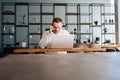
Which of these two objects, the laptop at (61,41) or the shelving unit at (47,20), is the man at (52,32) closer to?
the laptop at (61,41)

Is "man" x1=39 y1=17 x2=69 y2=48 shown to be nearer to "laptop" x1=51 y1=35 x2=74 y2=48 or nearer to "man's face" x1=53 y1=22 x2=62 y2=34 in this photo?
"man's face" x1=53 y1=22 x2=62 y2=34

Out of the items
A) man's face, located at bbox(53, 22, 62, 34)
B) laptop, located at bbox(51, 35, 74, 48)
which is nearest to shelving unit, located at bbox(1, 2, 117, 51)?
man's face, located at bbox(53, 22, 62, 34)

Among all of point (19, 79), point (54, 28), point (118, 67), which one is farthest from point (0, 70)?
point (54, 28)

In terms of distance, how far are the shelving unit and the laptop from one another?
17.5 ft

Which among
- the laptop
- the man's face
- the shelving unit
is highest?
the shelving unit

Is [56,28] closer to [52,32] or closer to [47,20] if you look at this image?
[52,32]

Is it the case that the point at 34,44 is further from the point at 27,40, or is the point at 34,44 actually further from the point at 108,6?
the point at 108,6

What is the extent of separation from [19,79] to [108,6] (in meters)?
9.03

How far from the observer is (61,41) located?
315 cm

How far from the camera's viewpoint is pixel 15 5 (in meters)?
Answer: 8.73

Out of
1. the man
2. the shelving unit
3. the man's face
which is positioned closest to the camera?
the man

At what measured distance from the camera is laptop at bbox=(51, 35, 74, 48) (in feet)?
10.1

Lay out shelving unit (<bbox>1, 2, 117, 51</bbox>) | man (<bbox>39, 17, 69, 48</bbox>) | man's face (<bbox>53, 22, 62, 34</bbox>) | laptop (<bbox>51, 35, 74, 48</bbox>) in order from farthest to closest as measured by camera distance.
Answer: shelving unit (<bbox>1, 2, 117, 51</bbox>) → man's face (<bbox>53, 22, 62, 34</bbox>) → man (<bbox>39, 17, 69, 48</bbox>) → laptop (<bbox>51, 35, 74, 48</bbox>)

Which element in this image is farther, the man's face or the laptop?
the man's face
